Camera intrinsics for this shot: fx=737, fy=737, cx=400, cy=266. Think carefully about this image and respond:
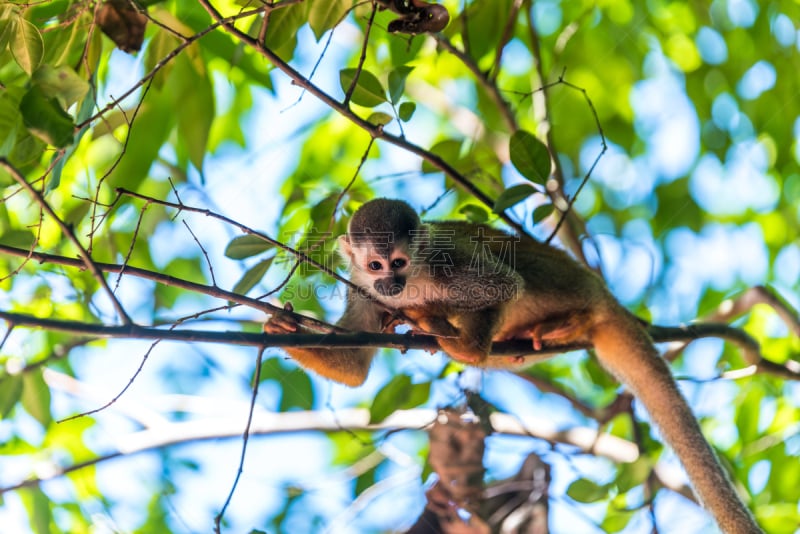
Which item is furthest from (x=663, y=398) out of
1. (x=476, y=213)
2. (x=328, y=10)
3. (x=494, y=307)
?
(x=328, y=10)

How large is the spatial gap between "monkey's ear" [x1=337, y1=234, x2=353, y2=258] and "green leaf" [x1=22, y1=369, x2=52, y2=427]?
53.2 inches

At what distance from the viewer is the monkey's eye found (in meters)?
3.13

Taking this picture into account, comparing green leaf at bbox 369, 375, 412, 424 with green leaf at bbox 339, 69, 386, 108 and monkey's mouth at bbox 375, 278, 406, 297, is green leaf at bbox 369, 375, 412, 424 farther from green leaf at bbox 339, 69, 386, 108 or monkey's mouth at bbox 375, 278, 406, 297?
green leaf at bbox 339, 69, 386, 108

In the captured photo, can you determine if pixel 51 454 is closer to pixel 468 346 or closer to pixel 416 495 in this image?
pixel 416 495

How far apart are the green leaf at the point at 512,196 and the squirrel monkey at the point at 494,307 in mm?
561

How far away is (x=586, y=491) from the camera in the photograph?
2.88 m

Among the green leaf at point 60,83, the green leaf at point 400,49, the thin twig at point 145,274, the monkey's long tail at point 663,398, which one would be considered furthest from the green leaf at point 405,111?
the monkey's long tail at point 663,398

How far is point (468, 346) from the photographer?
2881 millimetres

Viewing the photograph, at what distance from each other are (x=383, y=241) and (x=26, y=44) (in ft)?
5.11

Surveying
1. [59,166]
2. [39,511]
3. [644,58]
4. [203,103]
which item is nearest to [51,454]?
[39,511]

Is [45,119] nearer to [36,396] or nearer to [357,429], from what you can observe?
[36,396]

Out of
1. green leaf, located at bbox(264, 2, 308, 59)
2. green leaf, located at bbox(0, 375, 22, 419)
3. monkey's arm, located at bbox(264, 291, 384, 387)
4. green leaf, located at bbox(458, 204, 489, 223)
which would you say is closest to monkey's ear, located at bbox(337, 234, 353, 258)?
monkey's arm, located at bbox(264, 291, 384, 387)

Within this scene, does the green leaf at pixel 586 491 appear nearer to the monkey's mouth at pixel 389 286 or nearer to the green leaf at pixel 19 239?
the monkey's mouth at pixel 389 286

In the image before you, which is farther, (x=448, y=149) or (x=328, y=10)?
(x=448, y=149)
